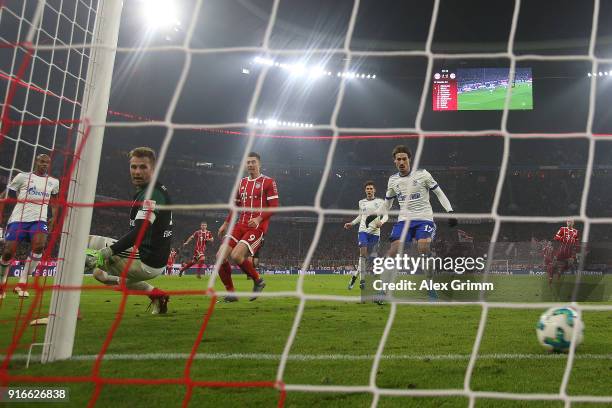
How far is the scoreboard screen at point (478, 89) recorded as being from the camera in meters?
21.2

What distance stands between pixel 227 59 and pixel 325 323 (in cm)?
2271

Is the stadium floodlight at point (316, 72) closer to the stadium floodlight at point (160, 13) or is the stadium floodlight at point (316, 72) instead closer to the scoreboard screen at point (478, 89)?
the scoreboard screen at point (478, 89)

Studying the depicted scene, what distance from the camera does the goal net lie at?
2367 millimetres

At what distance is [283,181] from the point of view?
31.6 m

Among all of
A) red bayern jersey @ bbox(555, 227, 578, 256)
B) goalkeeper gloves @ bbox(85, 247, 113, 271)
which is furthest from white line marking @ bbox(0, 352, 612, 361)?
red bayern jersey @ bbox(555, 227, 578, 256)

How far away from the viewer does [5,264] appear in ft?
19.1

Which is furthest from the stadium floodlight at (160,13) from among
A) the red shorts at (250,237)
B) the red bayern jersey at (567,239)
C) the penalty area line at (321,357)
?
the penalty area line at (321,357)

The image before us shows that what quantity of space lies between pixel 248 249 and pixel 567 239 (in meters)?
8.72

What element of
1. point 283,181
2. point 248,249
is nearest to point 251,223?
point 248,249

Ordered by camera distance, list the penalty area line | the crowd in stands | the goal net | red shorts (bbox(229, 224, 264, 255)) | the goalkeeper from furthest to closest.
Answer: the crowd in stands → red shorts (bbox(229, 224, 264, 255)) → the goalkeeper → the penalty area line → the goal net

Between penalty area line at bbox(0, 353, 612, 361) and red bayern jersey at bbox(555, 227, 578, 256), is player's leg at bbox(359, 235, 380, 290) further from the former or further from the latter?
penalty area line at bbox(0, 353, 612, 361)

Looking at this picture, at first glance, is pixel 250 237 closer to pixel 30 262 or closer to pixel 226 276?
pixel 226 276

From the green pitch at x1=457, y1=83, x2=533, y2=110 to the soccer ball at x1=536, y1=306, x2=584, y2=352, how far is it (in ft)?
65.4

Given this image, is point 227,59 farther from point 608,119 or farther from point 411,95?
point 608,119
